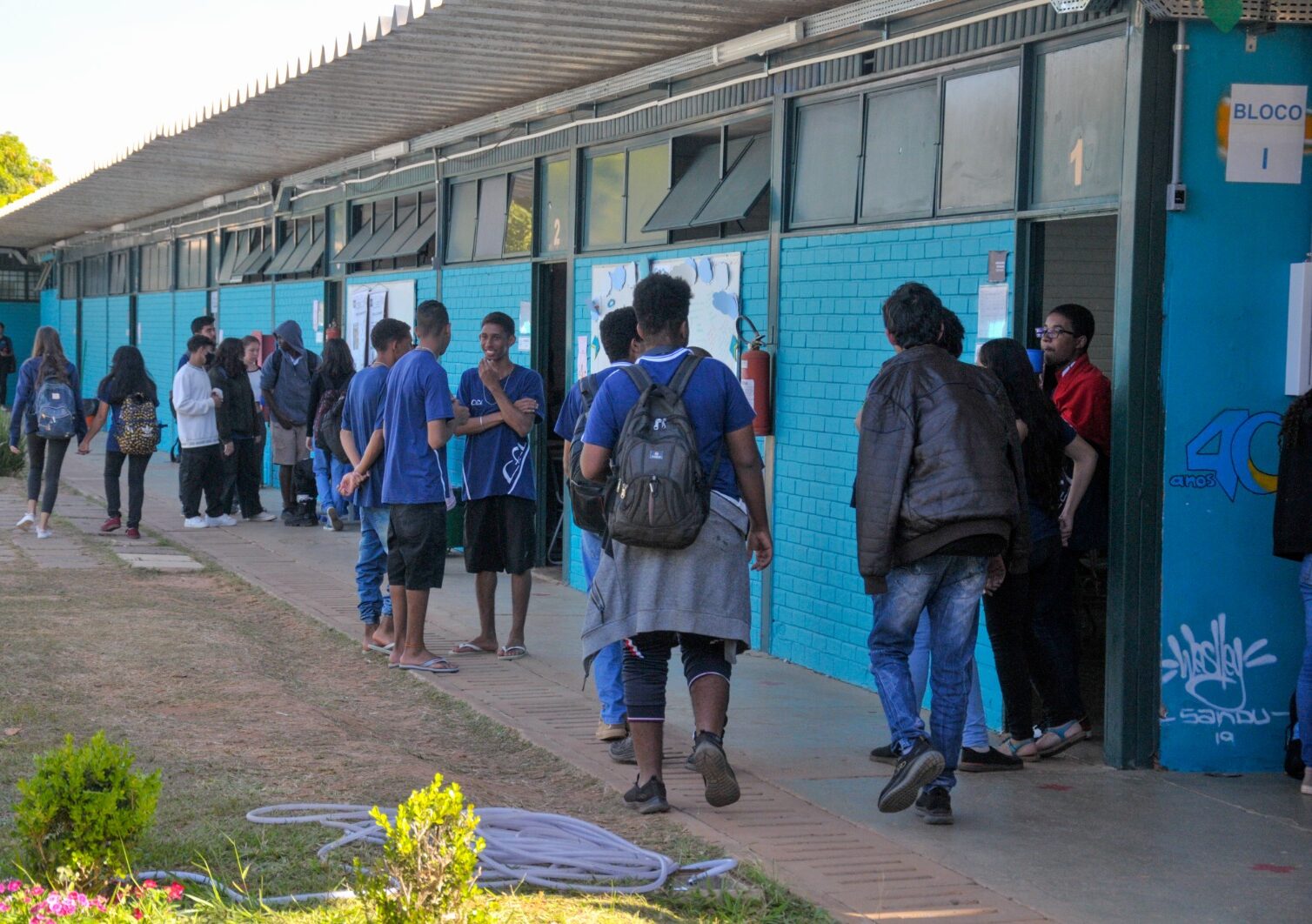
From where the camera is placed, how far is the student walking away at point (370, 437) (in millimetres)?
8625

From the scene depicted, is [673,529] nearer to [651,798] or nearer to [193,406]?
[651,798]

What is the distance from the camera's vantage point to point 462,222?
1447 cm

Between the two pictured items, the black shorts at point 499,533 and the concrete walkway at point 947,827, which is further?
the black shorts at point 499,533

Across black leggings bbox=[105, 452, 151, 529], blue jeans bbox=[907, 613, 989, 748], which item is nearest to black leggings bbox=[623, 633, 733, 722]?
blue jeans bbox=[907, 613, 989, 748]

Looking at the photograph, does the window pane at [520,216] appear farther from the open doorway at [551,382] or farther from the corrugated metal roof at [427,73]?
the corrugated metal roof at [427,73]

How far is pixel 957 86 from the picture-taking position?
7.92 metres

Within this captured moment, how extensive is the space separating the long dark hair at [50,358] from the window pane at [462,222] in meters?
3.45

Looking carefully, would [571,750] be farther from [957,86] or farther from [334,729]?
[957,86]

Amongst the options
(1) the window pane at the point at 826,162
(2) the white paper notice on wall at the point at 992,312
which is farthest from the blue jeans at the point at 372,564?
(2) the white paper notice on wall at the point at 992,312

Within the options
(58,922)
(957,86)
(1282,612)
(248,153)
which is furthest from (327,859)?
(248,153)

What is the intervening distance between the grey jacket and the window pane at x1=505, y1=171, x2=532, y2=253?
7.59 m

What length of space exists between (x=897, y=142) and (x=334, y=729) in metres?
4.11

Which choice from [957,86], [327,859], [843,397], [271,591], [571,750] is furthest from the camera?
[271,591]

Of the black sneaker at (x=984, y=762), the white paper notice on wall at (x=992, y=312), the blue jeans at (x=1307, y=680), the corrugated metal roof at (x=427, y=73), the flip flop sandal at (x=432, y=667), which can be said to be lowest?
the flip flop sandal at (x=432, y=667)
